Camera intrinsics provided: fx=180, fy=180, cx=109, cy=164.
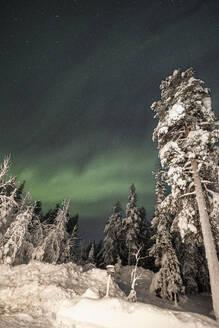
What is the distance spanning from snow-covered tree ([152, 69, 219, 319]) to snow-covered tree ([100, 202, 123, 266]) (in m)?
24.4

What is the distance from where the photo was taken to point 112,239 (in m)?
33.3

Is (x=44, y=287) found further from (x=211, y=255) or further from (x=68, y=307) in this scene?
(x=211, y=255)

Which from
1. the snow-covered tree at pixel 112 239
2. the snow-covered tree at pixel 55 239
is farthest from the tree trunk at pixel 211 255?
the snow-covered tree at pixel 112 239

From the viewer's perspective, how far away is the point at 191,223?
10.3 metres

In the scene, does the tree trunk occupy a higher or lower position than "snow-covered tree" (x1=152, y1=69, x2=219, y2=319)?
lower

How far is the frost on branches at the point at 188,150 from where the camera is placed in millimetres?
10227

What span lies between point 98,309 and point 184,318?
325cm

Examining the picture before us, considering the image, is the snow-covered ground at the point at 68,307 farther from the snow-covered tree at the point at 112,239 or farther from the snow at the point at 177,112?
the snow-covered tree at the point at 112,239

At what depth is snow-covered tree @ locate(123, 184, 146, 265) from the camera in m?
30.9

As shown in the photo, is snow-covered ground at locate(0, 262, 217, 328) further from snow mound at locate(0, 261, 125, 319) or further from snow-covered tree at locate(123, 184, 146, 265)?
snow-covered tree at locate(123, 184, 146, 265)

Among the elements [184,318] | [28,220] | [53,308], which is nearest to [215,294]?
[184,318]

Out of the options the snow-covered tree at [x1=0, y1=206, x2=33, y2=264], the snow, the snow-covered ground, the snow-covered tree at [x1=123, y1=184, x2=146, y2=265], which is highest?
the snow

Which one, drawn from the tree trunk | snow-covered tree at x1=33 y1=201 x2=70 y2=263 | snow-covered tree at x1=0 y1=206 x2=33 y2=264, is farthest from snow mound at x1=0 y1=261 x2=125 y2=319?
snow-covered tree at x1=33 y1=201 x2=70 y2=263

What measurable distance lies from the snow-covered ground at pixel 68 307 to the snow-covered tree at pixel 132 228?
60.5 feet
